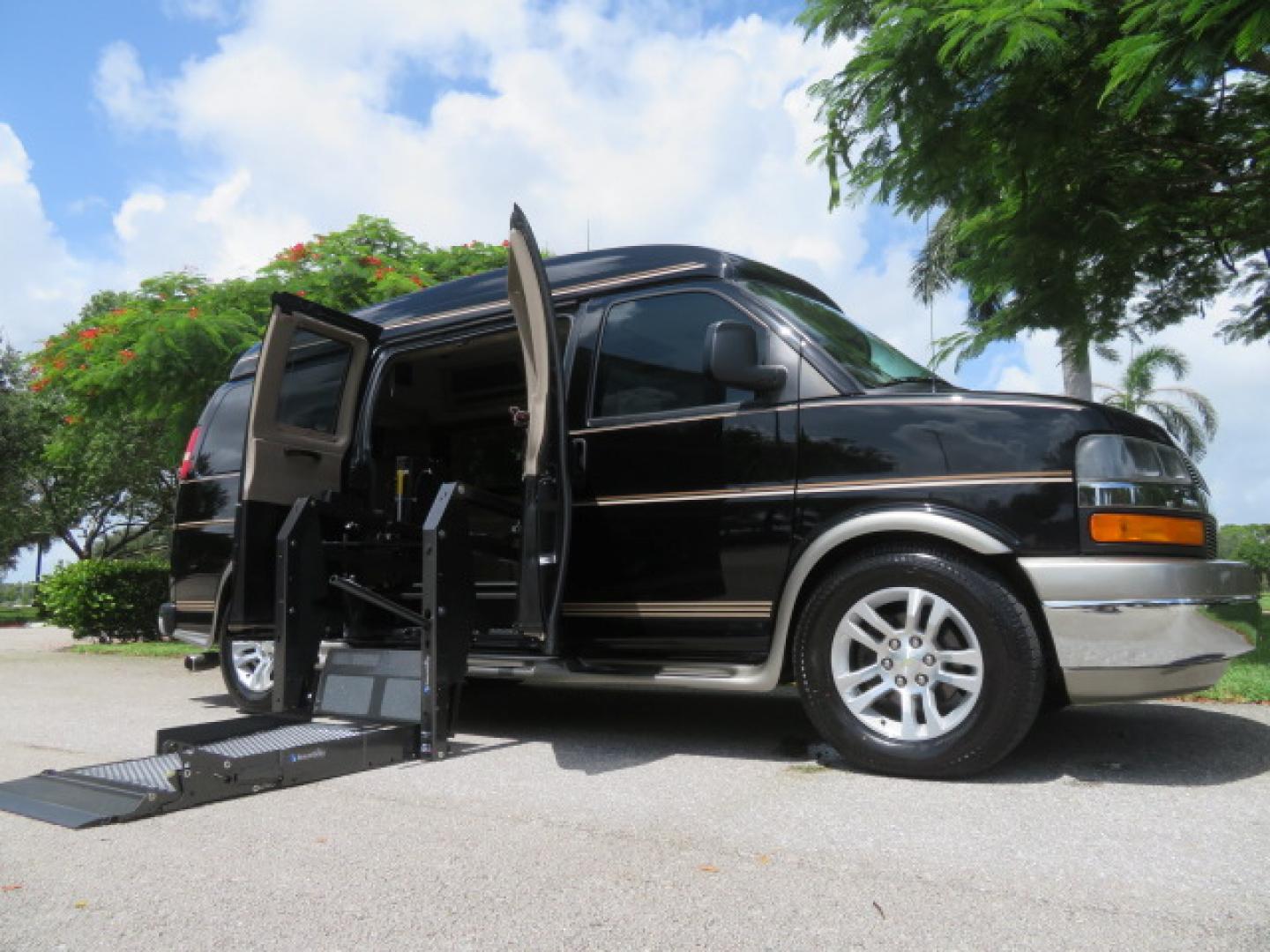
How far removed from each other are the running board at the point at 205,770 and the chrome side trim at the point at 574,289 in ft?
7.35

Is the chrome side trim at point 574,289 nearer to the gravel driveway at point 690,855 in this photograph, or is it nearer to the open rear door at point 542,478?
the open rear door at point 542,478

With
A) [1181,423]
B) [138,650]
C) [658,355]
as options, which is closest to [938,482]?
[658,355]

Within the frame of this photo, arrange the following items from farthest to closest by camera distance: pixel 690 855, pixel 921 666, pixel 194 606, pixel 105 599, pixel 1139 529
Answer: pixel 105 599, pixel 194 606, pixel 921 666, pixel 1139 529, pixel 690 855

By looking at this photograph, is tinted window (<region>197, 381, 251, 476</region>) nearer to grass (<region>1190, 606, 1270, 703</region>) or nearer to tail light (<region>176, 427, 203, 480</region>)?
tail light (<region>176, 427, 203, 480</region>)

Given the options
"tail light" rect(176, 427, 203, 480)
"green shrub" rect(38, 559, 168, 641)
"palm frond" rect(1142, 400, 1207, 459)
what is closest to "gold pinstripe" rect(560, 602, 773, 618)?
"tail light" rect(176, 427, 203, 480)

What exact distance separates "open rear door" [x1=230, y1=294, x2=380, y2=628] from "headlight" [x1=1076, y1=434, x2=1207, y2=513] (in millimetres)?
4015

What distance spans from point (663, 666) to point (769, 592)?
66cm

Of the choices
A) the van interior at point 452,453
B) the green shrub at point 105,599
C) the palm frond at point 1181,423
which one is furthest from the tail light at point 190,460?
the palm frond at point 1181,423

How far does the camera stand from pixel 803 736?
195 inches

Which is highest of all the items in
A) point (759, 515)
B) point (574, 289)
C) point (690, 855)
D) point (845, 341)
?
point (574, 289)

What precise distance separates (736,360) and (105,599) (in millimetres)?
12842

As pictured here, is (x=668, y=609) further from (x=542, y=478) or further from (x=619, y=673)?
(x=542, y=478)

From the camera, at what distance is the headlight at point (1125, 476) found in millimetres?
3771

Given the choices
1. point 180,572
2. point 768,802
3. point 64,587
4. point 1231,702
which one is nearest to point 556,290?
point 768,802
